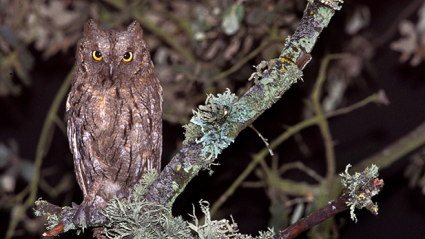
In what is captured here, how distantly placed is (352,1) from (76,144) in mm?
1621

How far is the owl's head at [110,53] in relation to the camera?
1.45 meters

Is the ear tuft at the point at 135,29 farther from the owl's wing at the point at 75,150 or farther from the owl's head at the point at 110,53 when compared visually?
the owl's wing at the point at 75,150

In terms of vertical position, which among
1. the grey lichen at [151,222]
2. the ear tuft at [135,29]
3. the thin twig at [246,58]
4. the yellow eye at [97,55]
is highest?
the thin twig at [246,58]

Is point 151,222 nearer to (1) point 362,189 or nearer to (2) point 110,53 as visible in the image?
(1) point 362,189

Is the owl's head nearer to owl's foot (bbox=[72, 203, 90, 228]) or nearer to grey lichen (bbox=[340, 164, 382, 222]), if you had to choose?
owl's foot (bbox=[72, 203, 90, 228])

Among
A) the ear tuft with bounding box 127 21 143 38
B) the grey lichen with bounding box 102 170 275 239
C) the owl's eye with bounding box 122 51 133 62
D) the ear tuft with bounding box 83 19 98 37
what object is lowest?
the grey lichen with bounding box 102 170 275 239

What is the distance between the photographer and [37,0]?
228cm

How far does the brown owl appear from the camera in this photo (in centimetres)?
147

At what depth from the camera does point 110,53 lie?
145cm

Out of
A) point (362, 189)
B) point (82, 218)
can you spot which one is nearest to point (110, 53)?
point (82, 218)

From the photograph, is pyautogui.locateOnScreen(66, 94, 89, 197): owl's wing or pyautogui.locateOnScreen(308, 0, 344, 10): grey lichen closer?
pyautogui.locateOnScreen(308, 0, 344, 10): grey lichen

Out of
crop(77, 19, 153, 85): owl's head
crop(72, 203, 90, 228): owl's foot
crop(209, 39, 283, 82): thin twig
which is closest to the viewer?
crop(72, 203, 90, 228): owl's foot

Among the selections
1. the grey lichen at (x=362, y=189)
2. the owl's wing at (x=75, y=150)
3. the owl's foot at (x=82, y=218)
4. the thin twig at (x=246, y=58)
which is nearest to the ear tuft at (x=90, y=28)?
the owl's wing at (x=75, y=150)

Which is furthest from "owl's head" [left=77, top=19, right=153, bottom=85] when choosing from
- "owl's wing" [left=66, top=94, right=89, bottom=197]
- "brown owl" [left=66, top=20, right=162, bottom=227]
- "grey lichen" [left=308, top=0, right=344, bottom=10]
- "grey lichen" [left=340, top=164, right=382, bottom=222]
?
"grey lichen" [left=340, top=164, right=382, bottom=222]
